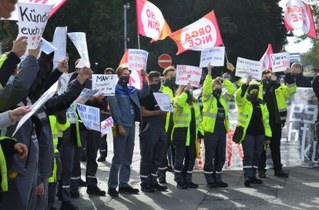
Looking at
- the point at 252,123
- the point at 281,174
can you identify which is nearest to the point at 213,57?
the point at 252,123

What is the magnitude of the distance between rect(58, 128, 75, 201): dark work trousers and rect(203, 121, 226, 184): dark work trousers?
2.94 m

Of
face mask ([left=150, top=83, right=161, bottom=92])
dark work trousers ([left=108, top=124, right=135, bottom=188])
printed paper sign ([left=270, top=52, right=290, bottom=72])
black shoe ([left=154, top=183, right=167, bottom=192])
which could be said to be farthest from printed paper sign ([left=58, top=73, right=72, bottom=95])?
printed paper sign ([left=270, top=52, right=290, bottom=72])

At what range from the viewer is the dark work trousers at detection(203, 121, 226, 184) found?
10508 millimetres

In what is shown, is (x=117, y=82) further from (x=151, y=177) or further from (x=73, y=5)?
(x=73, y=5)

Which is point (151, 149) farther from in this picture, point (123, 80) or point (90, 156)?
point (123, 80)

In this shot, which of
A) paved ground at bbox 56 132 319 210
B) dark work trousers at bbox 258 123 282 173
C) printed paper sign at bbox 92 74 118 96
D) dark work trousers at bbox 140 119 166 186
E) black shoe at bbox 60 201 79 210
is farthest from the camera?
dark work trousers at bbox 258 123 282 173

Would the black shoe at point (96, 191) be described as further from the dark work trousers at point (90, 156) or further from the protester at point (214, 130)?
the protester at point (214, 130)

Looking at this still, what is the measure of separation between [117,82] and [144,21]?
276 cm

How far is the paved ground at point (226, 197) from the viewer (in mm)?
8797

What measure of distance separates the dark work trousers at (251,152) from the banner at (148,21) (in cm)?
299

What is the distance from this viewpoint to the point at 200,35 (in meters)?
12.2

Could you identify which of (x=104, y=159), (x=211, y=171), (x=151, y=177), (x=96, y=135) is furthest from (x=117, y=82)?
(x=104, y=159)

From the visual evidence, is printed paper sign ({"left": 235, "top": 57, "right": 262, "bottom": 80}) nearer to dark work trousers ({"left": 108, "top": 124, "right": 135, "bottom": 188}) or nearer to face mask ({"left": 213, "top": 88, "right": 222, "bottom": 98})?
face mask ({"left": 213, "top": 88, "right": 222, "bottom": 98})

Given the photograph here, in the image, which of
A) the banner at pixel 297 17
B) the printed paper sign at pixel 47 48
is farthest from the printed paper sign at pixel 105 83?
the banner at pixel 297 17
